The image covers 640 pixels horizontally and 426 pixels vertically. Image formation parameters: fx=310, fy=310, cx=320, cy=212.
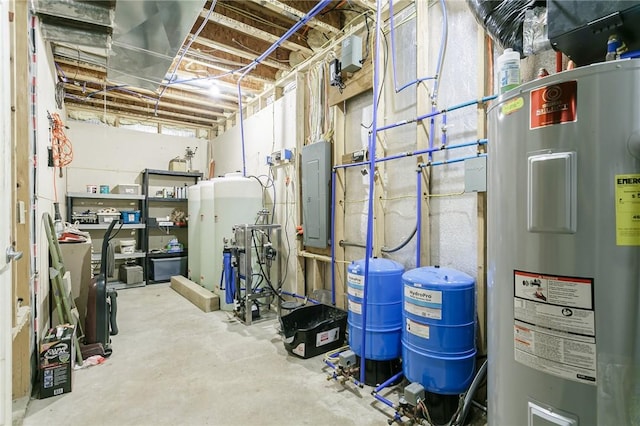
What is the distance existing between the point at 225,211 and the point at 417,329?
2.94 metres

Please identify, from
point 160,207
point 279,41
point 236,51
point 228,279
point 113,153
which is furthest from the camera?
point 160,207

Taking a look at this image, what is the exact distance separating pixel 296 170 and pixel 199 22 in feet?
6.01

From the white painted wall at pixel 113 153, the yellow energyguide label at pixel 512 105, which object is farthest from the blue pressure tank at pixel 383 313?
the white painted wall at pixel 113 153

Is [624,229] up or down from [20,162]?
down

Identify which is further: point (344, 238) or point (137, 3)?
point (344, 238)

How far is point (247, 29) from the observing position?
10.5 ft

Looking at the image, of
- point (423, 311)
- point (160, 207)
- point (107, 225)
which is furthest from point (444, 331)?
point (160, 207)

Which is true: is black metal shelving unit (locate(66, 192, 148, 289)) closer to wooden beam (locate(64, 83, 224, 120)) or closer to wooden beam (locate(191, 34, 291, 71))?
wooden beam (locate(64, 83, 224, 120))

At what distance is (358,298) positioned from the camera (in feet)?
7.43

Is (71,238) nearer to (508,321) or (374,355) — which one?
(374,355)

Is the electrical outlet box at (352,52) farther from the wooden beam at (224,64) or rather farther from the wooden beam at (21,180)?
the wooden beam at (21,180)

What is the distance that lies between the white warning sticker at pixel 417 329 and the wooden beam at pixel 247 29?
314cm

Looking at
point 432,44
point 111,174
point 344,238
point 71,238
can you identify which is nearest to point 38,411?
point 71,238

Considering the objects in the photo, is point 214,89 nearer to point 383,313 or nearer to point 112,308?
point 112,308
